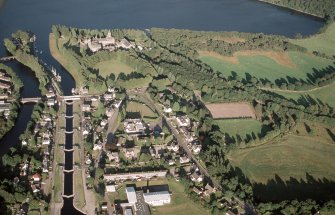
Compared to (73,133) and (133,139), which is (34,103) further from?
(133,139)

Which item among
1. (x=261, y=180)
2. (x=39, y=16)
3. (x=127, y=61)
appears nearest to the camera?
(x=261, y=180)

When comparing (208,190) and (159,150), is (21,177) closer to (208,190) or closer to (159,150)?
(159,150)

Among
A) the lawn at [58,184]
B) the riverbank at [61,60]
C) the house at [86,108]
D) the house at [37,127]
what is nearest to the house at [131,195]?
the lawn at [58,184]

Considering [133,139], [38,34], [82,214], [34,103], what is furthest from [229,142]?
[38,34]

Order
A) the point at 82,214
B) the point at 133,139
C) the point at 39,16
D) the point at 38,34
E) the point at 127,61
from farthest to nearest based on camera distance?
the point at 39,16 → the point at 38,34 → the point at 127,61 → the point at 133,139 → the point at 82,214

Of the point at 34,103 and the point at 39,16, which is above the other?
the point at 39,16
